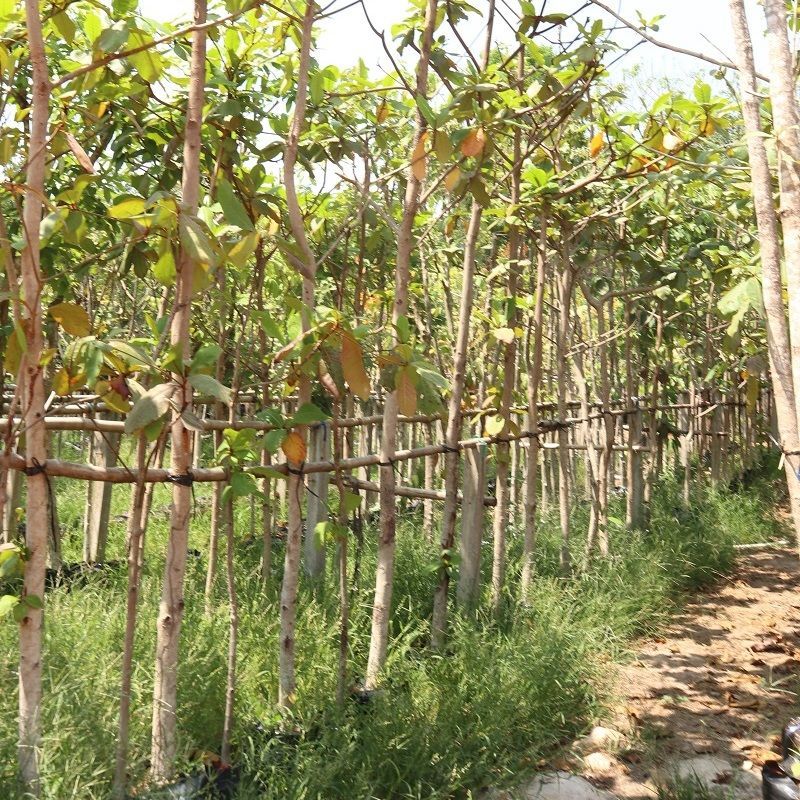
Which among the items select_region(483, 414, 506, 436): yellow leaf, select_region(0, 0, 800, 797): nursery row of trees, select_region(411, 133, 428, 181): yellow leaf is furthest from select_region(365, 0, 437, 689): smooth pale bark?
select_region(483, 414, 506, 436): yellow leaf

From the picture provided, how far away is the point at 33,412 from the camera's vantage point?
223 cm

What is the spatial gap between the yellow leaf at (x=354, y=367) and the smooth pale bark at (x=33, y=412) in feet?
2.49

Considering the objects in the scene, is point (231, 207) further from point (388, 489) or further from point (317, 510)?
point (317, 510)

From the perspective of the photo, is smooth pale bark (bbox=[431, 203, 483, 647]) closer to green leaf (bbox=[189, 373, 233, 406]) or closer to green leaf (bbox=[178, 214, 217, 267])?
green leaf (bbox=[189, 373, 233, 406])

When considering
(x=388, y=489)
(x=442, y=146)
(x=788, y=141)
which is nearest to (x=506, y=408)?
(x=388, y=489)

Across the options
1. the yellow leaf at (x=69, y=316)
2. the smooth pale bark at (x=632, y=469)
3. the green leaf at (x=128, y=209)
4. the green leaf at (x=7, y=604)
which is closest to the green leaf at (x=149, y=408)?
the yellow leaf at (x=69, y=316)

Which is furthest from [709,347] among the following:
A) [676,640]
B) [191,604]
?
[191,604]

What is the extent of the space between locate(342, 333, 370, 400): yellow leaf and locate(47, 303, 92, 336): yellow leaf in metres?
0.68

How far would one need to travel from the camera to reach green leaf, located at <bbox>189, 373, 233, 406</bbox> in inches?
80.6

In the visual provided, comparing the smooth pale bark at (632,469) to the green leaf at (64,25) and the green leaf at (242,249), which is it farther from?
the green leaf at (64,25)

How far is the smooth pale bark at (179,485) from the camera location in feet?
Result: 7.62

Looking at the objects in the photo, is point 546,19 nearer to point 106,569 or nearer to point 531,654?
point 531,654

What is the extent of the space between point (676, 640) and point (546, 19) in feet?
11.0

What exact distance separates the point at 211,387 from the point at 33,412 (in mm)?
516
